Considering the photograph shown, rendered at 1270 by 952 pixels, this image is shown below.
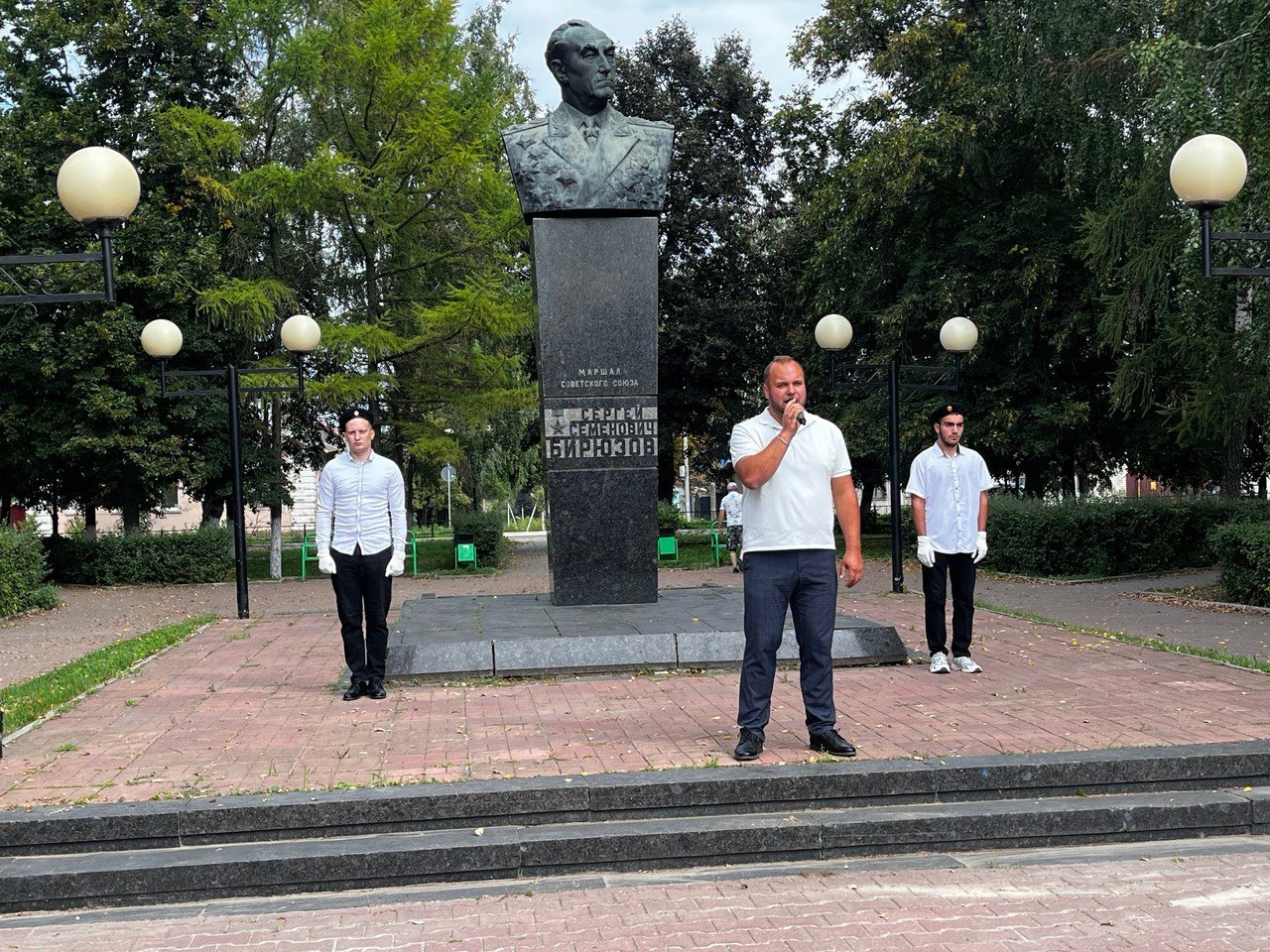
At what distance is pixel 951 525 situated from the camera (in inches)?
359

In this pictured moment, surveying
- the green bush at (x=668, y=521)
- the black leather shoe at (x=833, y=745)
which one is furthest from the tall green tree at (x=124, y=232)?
the black leather shoe at (x=833, y=745)

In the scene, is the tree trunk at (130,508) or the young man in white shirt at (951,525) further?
the tree trunk at (130,508)

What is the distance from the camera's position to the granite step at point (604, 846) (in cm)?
505

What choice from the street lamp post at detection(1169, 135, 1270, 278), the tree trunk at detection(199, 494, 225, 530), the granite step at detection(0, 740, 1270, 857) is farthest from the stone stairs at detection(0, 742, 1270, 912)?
the tree trunk at detection(199, 494, 225, 530)

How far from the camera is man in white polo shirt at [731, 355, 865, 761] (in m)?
6.12

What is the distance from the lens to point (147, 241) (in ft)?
85.7

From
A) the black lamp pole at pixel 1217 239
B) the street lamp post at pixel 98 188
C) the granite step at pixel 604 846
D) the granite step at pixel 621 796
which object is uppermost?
the street lamp post at pixel 98 188

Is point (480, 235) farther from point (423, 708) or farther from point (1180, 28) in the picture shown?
point (423, 708)

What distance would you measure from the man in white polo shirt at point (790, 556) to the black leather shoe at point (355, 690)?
3.28 meters

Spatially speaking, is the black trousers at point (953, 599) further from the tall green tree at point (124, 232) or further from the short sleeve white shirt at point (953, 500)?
the tall green tree at point (124, 232)

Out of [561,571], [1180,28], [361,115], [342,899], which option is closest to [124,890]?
[342,899]

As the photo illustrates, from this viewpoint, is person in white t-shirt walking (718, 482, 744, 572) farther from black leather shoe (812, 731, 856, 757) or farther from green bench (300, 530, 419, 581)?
black leather shoe (812, 731, 856, 757)

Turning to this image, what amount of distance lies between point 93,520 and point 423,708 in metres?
23.8

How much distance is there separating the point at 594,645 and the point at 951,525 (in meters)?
2.81
